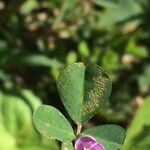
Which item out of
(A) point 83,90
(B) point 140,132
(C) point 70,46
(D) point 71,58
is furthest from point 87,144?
(C) point 70,46

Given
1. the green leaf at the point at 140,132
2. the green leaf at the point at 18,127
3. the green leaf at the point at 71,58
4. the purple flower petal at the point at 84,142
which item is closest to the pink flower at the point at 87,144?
the purple flower petal at the point at 84,142

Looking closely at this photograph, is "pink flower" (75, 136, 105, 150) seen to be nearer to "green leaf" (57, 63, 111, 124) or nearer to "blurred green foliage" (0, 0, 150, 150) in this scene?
"green leaf" (57, 63, 111, 124)

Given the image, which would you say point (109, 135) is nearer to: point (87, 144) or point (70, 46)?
point (87, 144)

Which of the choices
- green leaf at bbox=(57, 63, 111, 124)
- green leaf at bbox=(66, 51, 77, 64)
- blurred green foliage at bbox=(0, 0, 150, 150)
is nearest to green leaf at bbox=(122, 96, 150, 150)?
blurred green foliage at bbox=(0, 0, 150, 150)

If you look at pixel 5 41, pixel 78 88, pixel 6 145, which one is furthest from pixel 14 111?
pixel 78 88

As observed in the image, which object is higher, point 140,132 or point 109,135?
point 109,135

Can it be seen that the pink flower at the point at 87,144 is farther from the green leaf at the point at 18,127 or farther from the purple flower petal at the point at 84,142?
the green leaf at the point at 18,127

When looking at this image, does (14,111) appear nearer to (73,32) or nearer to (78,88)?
(73,32)
